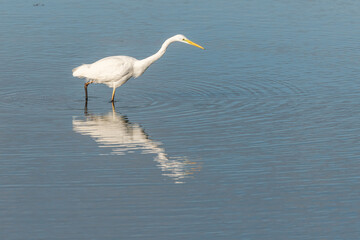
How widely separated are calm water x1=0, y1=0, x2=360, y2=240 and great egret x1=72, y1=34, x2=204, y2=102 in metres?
0.51

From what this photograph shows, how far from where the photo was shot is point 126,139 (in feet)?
56.7

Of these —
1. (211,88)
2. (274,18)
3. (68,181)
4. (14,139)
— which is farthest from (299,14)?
(68,181)

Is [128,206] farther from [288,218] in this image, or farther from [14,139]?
[14,139]

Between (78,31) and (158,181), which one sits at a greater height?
(78,31)

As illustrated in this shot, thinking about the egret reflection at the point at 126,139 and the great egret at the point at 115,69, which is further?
the great egret at the point at 115,69

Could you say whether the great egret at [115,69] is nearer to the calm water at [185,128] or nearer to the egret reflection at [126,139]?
the calm water at [185,128]

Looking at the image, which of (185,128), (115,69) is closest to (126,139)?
(185,128)

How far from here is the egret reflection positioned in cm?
1520

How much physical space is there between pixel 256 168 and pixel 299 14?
17301 millimetres

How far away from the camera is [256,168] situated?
15.1 meters

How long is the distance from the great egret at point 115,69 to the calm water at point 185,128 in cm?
51

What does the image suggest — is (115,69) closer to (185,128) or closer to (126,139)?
(185,128)

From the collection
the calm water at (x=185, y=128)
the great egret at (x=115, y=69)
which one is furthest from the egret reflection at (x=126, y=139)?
the great egret at (x=115, y=69)

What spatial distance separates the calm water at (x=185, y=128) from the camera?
1264 cm
